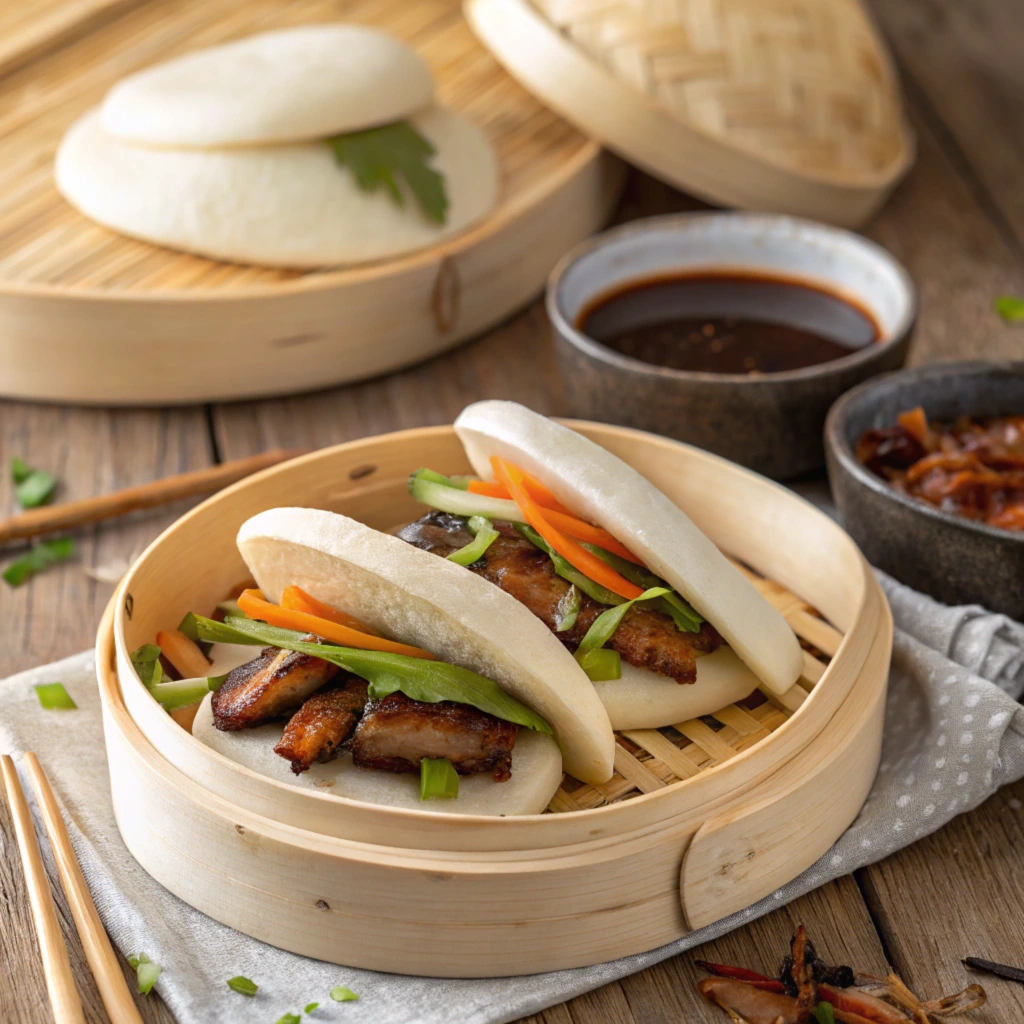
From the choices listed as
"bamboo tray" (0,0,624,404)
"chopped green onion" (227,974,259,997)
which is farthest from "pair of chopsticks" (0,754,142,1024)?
"bamboo tray" (0,0,624,404)

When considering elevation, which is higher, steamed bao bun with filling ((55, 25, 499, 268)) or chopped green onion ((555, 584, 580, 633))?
steamed bao bun with filling ((55, 25, 499, 268))

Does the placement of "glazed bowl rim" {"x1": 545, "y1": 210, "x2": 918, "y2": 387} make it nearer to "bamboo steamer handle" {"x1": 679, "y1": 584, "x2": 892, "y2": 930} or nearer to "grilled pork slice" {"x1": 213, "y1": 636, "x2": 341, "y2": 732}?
"bamboo steamer handle" {"x1": 679, "y1": 584, "x2": 892, "y2": 930}

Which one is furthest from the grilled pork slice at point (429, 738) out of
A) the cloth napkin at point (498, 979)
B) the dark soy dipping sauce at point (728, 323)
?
the dark soy dipping sauce at point (728, 323)

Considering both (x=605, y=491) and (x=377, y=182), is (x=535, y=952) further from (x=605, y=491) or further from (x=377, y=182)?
(x=377, y=182)

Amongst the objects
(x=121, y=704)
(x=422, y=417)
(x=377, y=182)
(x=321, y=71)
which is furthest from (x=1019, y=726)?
(x=321, y=71)

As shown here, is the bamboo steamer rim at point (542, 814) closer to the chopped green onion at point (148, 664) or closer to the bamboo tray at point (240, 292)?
the chopped green onion at point (148, 664)

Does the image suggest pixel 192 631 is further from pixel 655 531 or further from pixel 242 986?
pixel 655 531
